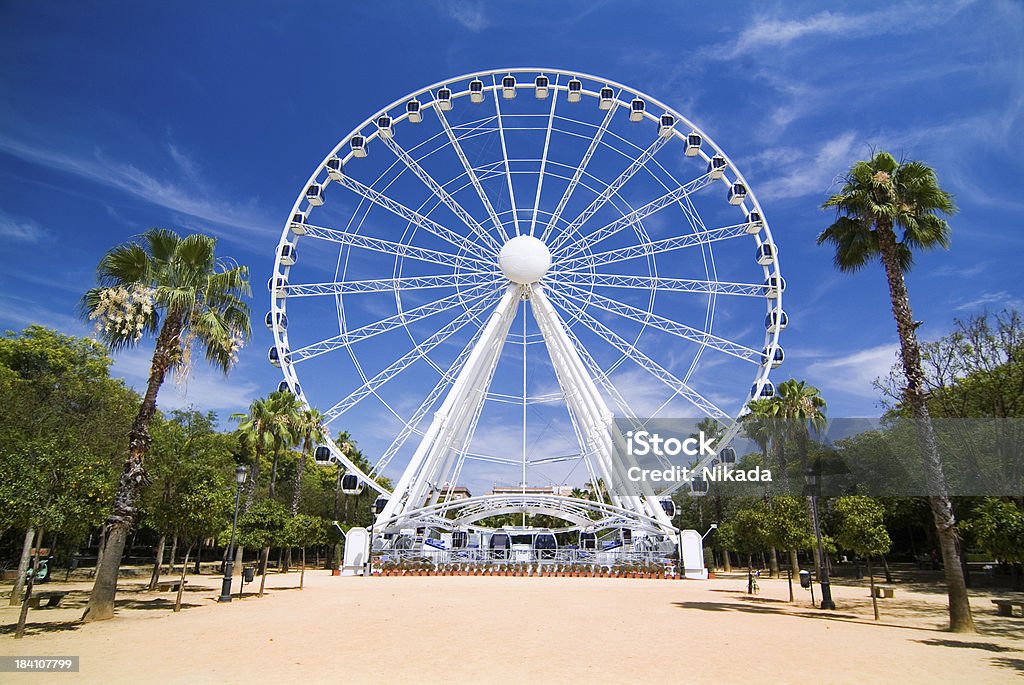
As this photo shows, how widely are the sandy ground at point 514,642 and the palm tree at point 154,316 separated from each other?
2.27 m

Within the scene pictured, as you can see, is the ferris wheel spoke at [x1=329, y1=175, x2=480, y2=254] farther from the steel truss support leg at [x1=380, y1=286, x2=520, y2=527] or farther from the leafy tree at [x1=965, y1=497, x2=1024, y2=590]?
the leafy tree at [x1=965, y1=497, x2=1024, y2=590]

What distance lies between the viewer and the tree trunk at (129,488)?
13.9 m

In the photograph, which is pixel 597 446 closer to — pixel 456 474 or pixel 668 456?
pixel 668 456

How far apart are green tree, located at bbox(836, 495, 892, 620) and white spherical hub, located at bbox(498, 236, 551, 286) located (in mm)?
17748

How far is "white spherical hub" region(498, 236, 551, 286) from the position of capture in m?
31.3

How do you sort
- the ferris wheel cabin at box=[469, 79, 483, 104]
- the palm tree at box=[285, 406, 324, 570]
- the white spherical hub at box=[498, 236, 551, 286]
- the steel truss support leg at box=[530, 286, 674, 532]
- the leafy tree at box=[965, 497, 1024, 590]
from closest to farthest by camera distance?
the leafy tree at box=[965, 497, 1024, 590], the steel truss support leg at box=[530, 286, 674, 532], the white spherical hub at box=[498, 236, 551, 286], the ferris wheel cabin at box=[469, 79, 483, 104], the palm tree at box=[285, 406, 324, 570]

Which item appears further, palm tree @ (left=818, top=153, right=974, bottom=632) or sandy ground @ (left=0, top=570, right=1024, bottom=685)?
palm tree @ (left=818, top=153, right=974, bottom=632)

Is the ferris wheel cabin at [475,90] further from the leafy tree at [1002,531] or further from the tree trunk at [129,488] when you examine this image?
the leafy tree at [1002,531]

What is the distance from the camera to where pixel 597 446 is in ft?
101

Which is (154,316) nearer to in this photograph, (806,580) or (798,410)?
(806,580)

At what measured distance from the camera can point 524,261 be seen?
103 feet

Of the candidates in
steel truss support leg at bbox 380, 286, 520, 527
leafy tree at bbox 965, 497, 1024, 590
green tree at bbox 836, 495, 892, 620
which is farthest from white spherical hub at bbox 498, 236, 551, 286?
leafy tree at bbox 965, 497, 1024, 590

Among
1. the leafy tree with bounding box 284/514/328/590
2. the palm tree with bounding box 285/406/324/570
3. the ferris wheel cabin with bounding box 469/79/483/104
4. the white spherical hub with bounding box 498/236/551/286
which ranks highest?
the ferris wheel cabin with bounding box 469/79/483/104

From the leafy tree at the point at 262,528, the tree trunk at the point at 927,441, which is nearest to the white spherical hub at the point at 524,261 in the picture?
the leafy tree at the point at 262,528
